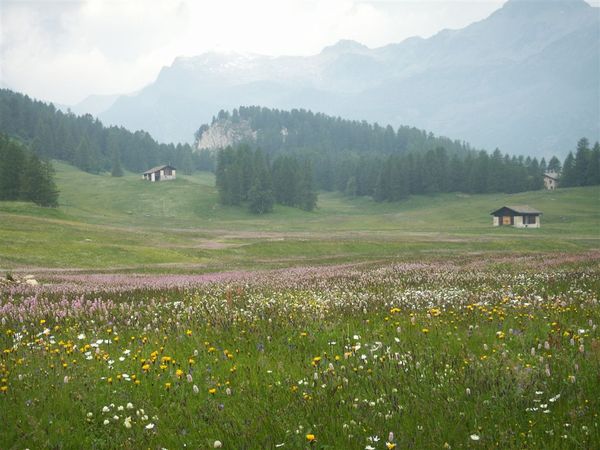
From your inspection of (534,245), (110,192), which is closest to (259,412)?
(534,245)

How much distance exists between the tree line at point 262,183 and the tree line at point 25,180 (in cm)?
5408

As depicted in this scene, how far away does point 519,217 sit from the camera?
335 feet

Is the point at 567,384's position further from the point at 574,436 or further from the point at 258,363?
the point at 258,363

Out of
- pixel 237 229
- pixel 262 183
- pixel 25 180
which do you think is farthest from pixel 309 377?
pixel 262 183

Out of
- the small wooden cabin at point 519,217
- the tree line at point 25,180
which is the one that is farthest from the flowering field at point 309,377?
the small wooden cabin at point 519,217

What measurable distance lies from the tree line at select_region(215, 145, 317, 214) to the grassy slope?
432 centimetres

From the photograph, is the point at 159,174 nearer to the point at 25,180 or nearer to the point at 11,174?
the point at 11,174

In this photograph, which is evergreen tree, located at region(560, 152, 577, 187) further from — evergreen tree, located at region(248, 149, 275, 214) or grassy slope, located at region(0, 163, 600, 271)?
evergreen tree, located at region(248, 149, 275, 214)

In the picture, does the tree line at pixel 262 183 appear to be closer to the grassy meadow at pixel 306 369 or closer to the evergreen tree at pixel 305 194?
the evergreen tree at pixel 305 194

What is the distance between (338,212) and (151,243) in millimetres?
103152

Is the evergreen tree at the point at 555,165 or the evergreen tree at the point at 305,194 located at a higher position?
the evergreen tree at the point at 555,165

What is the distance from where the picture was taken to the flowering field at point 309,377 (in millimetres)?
4727

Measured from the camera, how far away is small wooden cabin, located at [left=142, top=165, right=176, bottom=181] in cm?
17425

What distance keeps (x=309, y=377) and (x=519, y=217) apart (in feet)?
349
